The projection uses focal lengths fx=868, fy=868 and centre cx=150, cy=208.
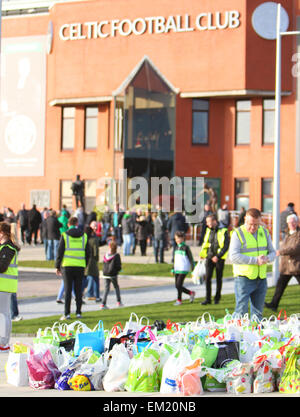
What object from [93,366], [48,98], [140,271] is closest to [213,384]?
[93,366]

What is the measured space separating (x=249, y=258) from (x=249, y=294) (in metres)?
0.56

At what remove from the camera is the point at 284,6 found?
4031 cm

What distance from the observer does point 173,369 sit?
820cm

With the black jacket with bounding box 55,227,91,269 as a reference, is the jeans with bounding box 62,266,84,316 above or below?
below

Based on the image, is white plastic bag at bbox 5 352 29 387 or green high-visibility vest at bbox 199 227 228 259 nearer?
white plastic bag at bbox 5 352 29 387

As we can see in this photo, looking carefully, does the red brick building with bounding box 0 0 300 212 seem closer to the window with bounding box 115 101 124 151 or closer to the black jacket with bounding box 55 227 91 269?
the window with bounding box 115 101 124 151

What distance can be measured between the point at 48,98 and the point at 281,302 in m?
29.4

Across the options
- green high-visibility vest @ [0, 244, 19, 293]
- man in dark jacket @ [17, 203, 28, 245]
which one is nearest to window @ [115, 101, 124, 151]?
man in dark jacket @ [17, 203, 28, 245]

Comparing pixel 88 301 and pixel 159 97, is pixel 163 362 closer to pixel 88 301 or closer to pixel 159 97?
pixel 88 301

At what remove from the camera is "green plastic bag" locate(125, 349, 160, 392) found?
8352 millimetres

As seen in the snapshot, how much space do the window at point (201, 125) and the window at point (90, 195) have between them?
17.9 ft

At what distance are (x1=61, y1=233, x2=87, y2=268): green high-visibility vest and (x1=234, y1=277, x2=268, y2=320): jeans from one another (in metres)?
4.48

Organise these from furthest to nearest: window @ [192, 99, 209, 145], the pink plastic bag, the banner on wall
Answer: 1. the banner on wall
2. window @ [192, 99, 209, 145]
3. the pink plastic bag

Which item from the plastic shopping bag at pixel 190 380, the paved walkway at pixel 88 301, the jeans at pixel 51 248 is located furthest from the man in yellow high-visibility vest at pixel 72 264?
the jeans at pixel 51 248
